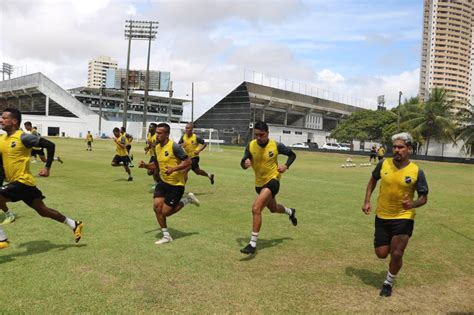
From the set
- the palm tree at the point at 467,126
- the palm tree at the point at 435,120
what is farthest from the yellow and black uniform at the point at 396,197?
the palm tree at the point at 435,120

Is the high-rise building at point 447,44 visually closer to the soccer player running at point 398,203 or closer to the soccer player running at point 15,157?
the soccer player running at point 398,203

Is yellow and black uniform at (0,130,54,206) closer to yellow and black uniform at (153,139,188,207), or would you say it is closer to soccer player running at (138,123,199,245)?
soccer player running at (138,123,199,245)

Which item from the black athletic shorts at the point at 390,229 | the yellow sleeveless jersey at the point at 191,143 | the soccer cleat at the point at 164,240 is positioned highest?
the yellow sleeveless jersey at the point at 191,143

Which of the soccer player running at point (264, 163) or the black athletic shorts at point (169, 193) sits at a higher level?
the soccer player running at point (264, 163)

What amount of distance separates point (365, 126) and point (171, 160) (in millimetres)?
71457

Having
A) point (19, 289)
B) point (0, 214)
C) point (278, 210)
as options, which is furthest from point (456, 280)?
point (0, 214)

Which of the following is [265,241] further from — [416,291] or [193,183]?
[193,183]

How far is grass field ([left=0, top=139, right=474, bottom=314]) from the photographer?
15.2 ft

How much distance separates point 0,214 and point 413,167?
7.81 m

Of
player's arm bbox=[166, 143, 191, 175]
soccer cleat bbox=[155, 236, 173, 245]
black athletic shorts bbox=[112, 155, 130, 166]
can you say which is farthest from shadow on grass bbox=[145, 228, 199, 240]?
black athletic shorts bbox=[112, 155, 130, 166]

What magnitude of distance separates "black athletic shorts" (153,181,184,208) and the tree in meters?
70.2

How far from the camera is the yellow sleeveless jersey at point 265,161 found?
22.5ft

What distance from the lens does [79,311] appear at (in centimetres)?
427

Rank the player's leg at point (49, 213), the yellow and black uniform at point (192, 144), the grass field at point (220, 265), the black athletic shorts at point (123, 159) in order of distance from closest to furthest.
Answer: the grass field at point (220, 265), the player's leg at point (49, 213), the yellow and black uniform at point (192, 144), the black athletic shorts at point (123, 159)
